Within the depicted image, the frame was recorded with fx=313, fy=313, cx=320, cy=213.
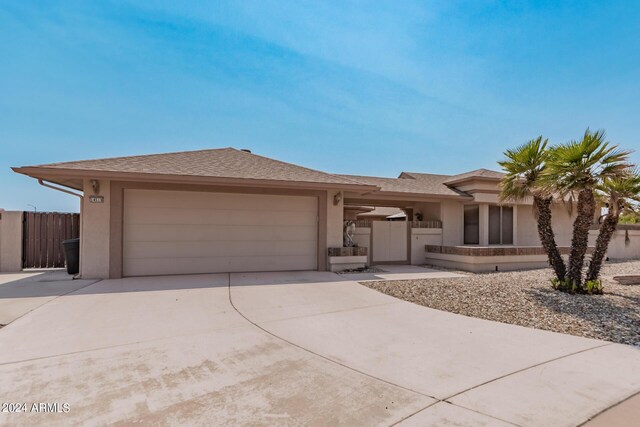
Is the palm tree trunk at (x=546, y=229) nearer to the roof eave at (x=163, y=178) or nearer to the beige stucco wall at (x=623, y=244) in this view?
the roof eave at (x=163, y=178)

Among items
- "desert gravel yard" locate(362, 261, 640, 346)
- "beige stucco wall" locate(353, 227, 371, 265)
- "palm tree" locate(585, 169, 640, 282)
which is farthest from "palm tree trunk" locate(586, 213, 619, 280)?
"beige stucco wall" locate(353, 227, 371, 265)

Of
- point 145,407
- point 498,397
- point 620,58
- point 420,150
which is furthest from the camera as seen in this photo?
point 420,150

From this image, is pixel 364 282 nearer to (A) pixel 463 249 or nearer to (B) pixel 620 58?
(A) pixel 463 249

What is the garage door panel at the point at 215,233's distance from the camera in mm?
9414

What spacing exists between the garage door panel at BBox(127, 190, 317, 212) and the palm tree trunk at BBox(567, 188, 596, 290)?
23.7ft

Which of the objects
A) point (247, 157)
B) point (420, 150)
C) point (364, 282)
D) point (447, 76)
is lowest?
point (364, 282)

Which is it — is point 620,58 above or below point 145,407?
above

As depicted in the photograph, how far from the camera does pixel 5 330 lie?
452 centimetres

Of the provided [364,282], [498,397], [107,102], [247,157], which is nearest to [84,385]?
[498,397]

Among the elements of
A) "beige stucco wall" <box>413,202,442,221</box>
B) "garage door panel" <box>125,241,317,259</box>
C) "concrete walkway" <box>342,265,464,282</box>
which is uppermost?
"beige stucco wall" <box>413,202,442,221</box>

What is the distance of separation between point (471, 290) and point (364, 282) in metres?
2.70

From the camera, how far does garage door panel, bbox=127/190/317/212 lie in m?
9.46

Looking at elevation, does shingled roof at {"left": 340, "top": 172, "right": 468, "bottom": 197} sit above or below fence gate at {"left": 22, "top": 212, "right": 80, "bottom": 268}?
above

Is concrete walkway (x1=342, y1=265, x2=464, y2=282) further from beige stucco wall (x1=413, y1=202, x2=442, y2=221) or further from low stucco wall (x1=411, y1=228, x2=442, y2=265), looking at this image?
beige stucco wall (x1=413, y1=202, x2=442, y2=221)
